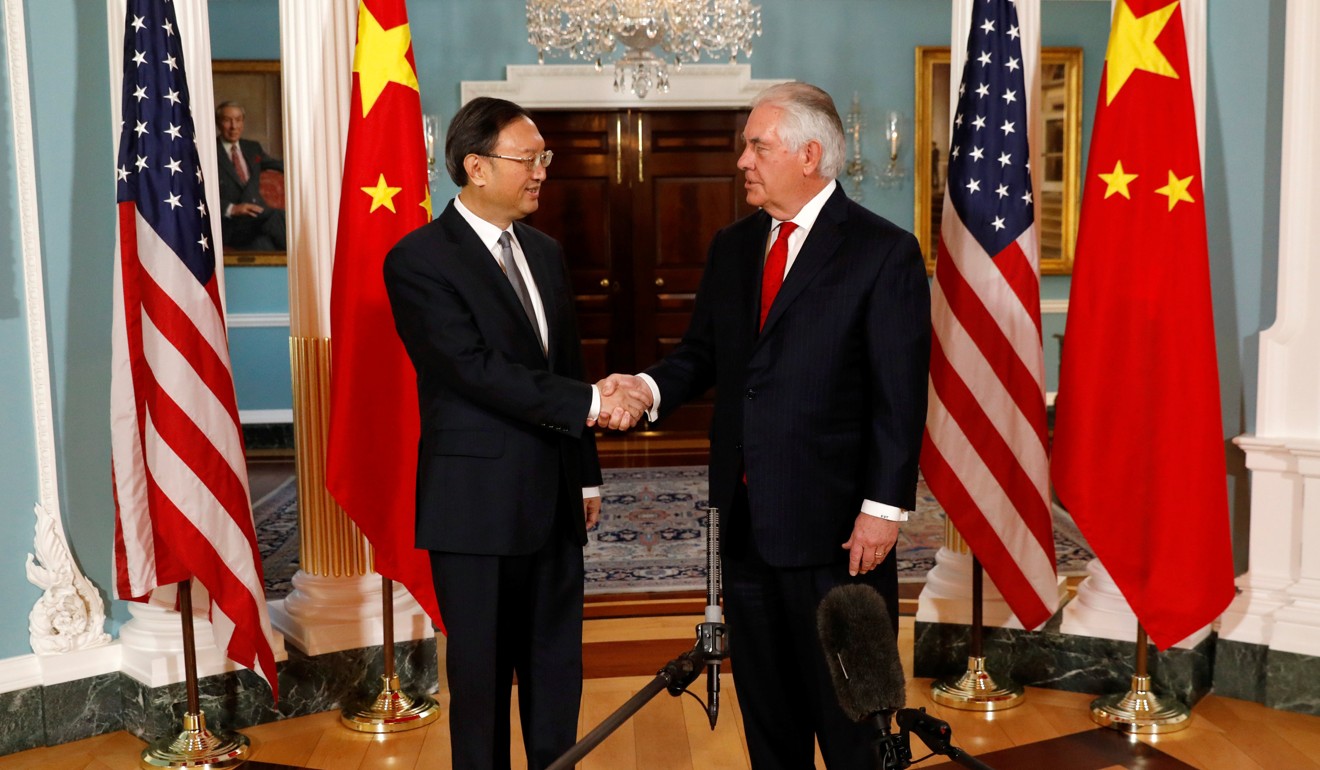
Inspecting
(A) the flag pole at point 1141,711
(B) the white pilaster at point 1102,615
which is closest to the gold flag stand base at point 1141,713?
(A) the flag pole at point 1141,711

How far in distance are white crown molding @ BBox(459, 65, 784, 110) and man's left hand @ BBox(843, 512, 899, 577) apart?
21.8ft

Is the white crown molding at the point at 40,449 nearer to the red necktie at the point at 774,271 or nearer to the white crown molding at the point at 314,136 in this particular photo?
the white crown molding at the point at 314,136

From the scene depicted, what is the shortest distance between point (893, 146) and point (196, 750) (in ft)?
22.0

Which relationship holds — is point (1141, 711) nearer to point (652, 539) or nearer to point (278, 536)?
point (652, 539)

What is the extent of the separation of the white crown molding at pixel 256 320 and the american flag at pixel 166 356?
5.60 m

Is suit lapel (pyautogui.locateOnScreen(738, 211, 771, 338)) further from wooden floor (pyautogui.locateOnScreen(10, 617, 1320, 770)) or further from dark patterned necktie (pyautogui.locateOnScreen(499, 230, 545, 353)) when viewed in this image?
wooden floor (pyautogui.locateOnScreen(10, 617, 1320, 770))

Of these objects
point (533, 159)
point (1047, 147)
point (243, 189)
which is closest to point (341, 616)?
point (533, 159)

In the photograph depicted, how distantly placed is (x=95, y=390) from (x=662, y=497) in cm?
393

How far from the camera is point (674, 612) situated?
487 cm

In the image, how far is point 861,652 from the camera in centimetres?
140

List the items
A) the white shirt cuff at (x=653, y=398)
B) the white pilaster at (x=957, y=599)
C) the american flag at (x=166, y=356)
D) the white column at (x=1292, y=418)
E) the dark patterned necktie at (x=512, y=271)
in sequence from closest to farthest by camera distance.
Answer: the dark patterned necktie at (x=512, y=271), the white shirt cuff at (x=653, y=398), the american flag at (x=166, y=356), the white column at (x=1292, y=418), the white pilaster at (x=957, y=599)

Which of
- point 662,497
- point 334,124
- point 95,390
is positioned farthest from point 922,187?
point 95,390

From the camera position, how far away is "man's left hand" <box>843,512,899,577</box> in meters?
2.49

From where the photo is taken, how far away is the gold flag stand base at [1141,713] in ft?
12.0
